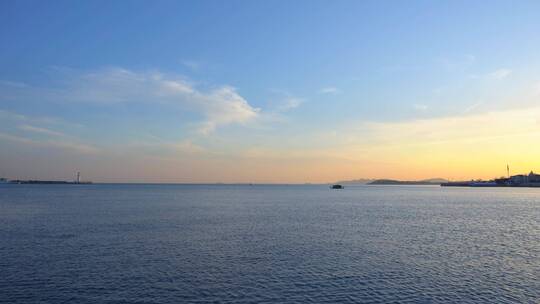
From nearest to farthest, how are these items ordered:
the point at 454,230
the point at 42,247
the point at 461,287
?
1. the point at 461,287
2. the point at 42,247
3. the point at 454,230

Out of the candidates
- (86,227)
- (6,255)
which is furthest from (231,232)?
(6,255)

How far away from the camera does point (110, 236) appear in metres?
61.3

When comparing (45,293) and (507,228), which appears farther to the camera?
(507,228)

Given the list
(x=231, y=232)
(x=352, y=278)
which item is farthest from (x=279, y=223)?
(x=352, y=278)

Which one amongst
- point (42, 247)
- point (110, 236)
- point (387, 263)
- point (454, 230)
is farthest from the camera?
point (454, 230)

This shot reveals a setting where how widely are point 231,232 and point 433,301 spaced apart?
41258 mm

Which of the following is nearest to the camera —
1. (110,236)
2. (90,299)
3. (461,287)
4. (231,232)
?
(90,299)

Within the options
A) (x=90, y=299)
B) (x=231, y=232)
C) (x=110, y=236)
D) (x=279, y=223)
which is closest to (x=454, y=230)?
(x=279, y=223)

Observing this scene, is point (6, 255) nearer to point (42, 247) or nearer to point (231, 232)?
point (42, 247)

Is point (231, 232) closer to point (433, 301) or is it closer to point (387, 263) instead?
point (387, 263)

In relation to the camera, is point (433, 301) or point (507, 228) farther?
point (507, 228)

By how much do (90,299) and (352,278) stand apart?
2235cm

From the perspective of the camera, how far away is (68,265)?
41.1m

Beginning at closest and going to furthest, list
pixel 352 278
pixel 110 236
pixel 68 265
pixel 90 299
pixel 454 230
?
1. pixel 90 299
2. pixel 352 278
3. pixel 68 265
4. pixel 110 236
5. pixel 454 230
